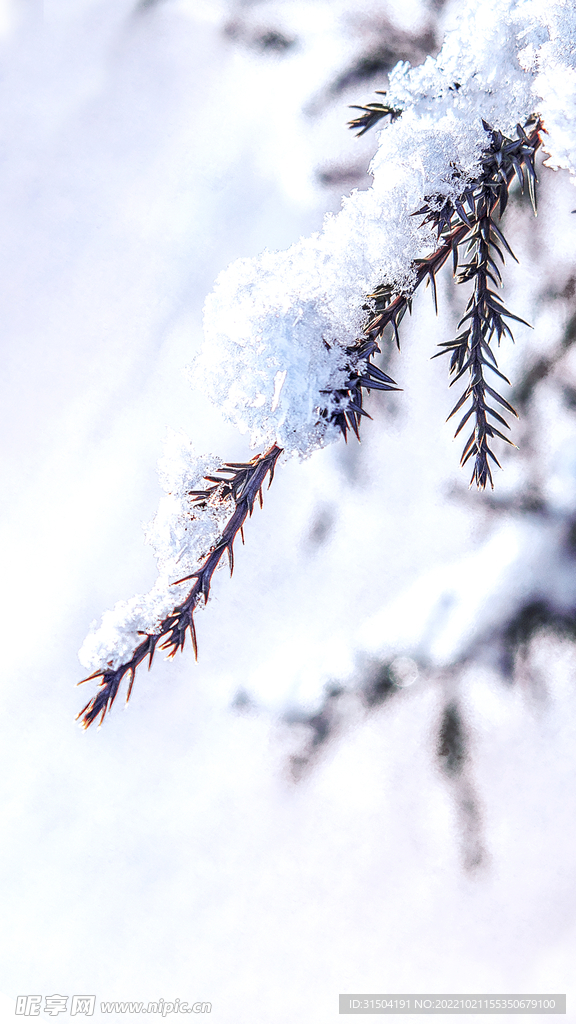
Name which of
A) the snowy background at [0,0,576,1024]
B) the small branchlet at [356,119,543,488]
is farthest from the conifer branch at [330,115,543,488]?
the snowy background at [0,0,576,1024]

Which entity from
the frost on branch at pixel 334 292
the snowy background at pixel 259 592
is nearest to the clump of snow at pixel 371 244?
the frost on branch at pixel 334 292

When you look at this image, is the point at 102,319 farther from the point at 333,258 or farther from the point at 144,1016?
the point at 144,1016

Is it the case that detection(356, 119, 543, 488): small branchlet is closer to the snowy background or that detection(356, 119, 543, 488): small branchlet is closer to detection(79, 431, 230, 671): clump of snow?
detection(79, 431, 230, 671): clump of snow

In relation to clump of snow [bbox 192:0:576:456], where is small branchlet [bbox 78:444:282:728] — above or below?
below

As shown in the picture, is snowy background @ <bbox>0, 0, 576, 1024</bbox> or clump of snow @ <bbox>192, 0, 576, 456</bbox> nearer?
clump of snow @ <bbox>192, 0, 576, 456</bbox>

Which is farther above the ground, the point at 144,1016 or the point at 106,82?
the point at 106,82

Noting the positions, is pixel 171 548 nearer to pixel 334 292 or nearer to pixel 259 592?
Result: pixel 334 292

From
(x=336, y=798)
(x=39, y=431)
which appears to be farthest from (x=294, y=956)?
(x=39, y=431)

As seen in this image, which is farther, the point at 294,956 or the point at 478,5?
the point at 294,956
